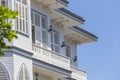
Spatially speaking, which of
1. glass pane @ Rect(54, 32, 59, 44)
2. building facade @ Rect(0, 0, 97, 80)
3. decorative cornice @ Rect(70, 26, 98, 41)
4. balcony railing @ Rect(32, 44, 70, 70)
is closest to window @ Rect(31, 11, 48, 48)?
building facade @ Rect(0, 0, 97, 80)

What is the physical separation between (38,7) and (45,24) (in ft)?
4.07

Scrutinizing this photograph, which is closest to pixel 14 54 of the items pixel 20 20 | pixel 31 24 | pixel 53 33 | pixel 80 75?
pixel 20 20

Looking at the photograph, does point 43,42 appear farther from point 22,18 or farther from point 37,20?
point 22,18

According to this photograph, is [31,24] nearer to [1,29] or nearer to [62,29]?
[62,29]

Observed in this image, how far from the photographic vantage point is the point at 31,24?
3253 centimetres

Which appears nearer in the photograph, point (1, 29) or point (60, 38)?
point (1, 29)

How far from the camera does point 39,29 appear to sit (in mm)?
33469

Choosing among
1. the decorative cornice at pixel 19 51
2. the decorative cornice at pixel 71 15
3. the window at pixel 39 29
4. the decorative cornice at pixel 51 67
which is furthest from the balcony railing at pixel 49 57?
the decorative cornice at pixel 71 15

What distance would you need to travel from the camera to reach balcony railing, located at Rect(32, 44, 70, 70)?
30853mm

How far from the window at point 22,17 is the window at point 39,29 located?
3.06 m

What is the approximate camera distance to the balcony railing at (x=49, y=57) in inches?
1215

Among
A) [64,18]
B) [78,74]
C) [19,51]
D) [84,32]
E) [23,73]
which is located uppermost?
[84,32]

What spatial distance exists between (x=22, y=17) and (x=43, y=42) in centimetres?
458

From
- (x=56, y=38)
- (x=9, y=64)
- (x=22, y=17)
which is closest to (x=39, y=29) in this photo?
(x=56, y=38)
